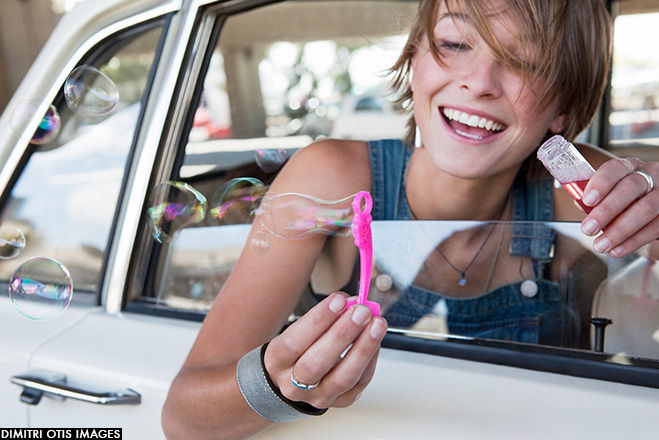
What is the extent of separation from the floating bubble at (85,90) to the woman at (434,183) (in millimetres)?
675

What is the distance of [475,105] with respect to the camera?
4.58ft

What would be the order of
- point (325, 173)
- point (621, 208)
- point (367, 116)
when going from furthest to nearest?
1. point (367, 116)
2. point (325, 173)
3. point (621, 208)

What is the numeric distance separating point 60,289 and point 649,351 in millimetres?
1329

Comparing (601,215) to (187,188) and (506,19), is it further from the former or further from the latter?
(187,188)

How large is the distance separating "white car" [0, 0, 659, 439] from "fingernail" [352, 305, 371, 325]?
29 centimetres

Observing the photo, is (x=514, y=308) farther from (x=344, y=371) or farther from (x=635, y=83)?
(x=635, y=83)

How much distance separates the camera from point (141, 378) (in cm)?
144

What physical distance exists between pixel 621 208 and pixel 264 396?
0.66 meters

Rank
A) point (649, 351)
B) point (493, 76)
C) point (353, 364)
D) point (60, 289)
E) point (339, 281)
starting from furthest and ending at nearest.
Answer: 1. point (60, 289)
2. point (339, 281)
3. point (493, 76)
4. point (649, 351)
5. point (353, 364)

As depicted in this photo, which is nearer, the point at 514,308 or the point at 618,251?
the point at 618,251

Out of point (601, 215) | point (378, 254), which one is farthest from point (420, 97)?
point (601, 215)

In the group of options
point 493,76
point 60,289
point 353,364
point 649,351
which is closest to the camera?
point 353,364

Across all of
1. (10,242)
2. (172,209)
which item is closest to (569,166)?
(172,209)

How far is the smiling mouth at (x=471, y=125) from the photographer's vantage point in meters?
1.41
